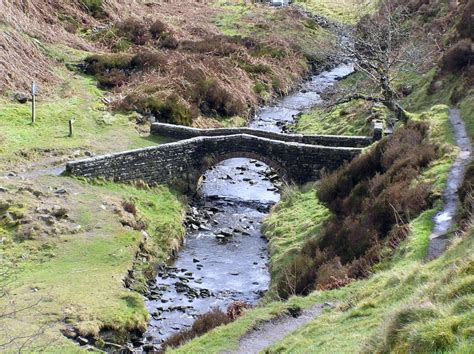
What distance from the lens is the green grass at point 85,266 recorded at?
19.1m

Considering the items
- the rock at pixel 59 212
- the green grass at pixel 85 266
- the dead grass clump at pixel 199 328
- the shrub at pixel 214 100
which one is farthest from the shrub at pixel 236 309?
the shrub at pixel 214 100

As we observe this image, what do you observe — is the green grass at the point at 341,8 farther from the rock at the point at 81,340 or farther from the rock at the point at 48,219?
the rock at the point at 81,340

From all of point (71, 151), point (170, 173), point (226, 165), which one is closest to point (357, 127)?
point (226, 165)

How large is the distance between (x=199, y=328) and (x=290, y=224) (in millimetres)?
9985

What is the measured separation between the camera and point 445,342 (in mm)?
7570

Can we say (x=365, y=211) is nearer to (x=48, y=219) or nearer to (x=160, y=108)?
(x=48, y=219)

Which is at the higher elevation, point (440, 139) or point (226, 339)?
point (440, 139)

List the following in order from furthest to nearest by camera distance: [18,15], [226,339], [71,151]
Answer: [18,15]
[71,151]
[226,339]

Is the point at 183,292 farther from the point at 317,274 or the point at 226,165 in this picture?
the point at 226,165

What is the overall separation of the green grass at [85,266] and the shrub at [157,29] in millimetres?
26381

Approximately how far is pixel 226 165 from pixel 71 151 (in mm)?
9928

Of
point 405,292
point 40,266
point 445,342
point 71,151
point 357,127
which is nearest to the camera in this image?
point 445,342

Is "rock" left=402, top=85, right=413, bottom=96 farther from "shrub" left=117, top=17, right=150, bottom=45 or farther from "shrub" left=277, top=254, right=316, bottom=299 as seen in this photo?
"shrub" left=117, top=17, right=150, bottom=45

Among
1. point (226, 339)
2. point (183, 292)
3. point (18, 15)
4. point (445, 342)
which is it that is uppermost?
point (18, 15)
